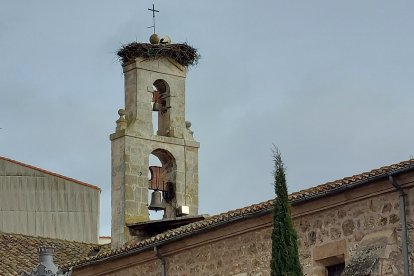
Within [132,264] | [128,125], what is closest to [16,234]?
[128,125]

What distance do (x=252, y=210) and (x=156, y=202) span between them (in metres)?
7.79

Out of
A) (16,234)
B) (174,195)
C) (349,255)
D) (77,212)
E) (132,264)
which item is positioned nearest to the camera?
(349,255)

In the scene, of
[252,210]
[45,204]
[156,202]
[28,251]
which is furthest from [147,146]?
[252,210]

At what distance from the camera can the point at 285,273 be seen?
692 inches

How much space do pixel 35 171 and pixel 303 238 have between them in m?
14.8

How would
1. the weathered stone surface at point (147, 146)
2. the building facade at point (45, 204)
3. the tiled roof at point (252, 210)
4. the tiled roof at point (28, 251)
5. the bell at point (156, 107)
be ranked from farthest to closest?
1. the building facade at point (45, 204)
2. the bell at point (156, 107)
3. the weathered stone surface at point (147, 146)
4. the tiled roof at point (28, 251)
5. the tiled roof at point (252, 210)

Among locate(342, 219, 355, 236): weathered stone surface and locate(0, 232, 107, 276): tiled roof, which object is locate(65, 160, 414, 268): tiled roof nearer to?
locate(342, 219, 355, 236): weathered stone surface

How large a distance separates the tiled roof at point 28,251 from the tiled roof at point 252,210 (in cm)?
235

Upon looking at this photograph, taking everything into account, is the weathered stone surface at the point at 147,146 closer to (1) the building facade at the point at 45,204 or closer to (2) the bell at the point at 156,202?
(2) the bell at the point at 156,202

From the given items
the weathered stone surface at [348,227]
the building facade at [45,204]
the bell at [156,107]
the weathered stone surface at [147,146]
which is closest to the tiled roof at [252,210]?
the weathered stone surface at [348,227]

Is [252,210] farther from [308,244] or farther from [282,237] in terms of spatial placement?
[282,237]

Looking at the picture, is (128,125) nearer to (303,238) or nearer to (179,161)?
(179,161)

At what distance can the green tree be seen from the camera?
17.7m

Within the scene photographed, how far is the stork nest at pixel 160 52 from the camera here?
30594 millimetres
